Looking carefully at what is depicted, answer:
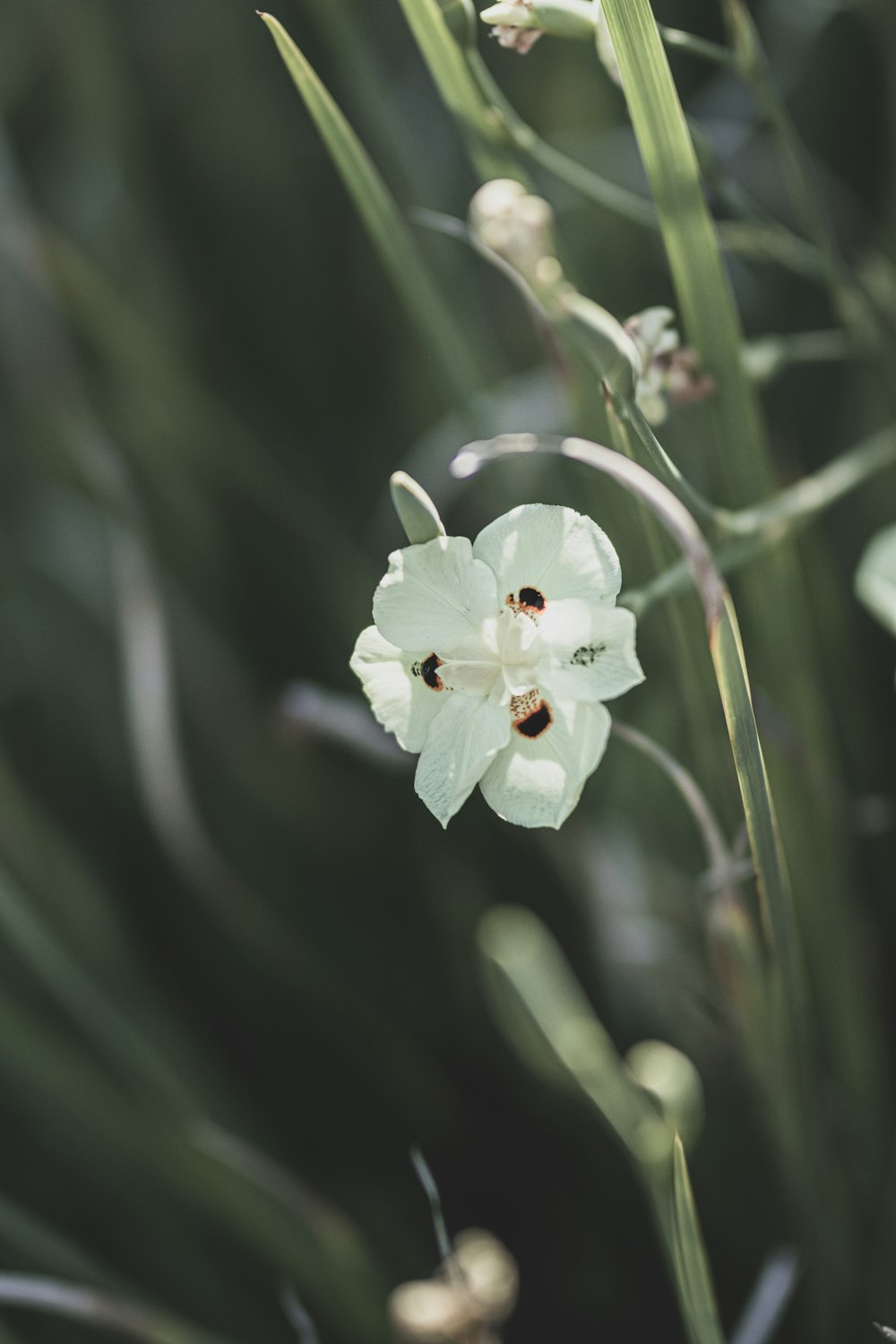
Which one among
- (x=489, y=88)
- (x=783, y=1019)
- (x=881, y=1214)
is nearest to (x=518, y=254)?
(x=489, y=88)

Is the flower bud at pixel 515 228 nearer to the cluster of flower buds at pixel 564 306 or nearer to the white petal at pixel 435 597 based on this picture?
the cluster of flower buds at pixel 564 306

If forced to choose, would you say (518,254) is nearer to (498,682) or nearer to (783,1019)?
(498,682)

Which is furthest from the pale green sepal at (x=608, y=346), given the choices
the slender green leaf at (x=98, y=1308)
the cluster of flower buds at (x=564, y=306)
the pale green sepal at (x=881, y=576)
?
the slender green leaf at (x=98, y=1308)

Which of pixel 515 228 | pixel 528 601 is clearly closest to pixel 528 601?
pixel 528 601

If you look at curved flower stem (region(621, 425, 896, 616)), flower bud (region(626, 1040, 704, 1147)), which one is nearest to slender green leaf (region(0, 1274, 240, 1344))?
flower bud (region(626, 1040, 704, 1147))

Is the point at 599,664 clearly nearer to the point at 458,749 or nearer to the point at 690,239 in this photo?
the point at 458,749

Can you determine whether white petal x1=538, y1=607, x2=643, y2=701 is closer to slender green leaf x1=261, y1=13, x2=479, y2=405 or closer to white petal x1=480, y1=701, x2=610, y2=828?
white petal x1=480, y1=701, x2=610, y2=828
